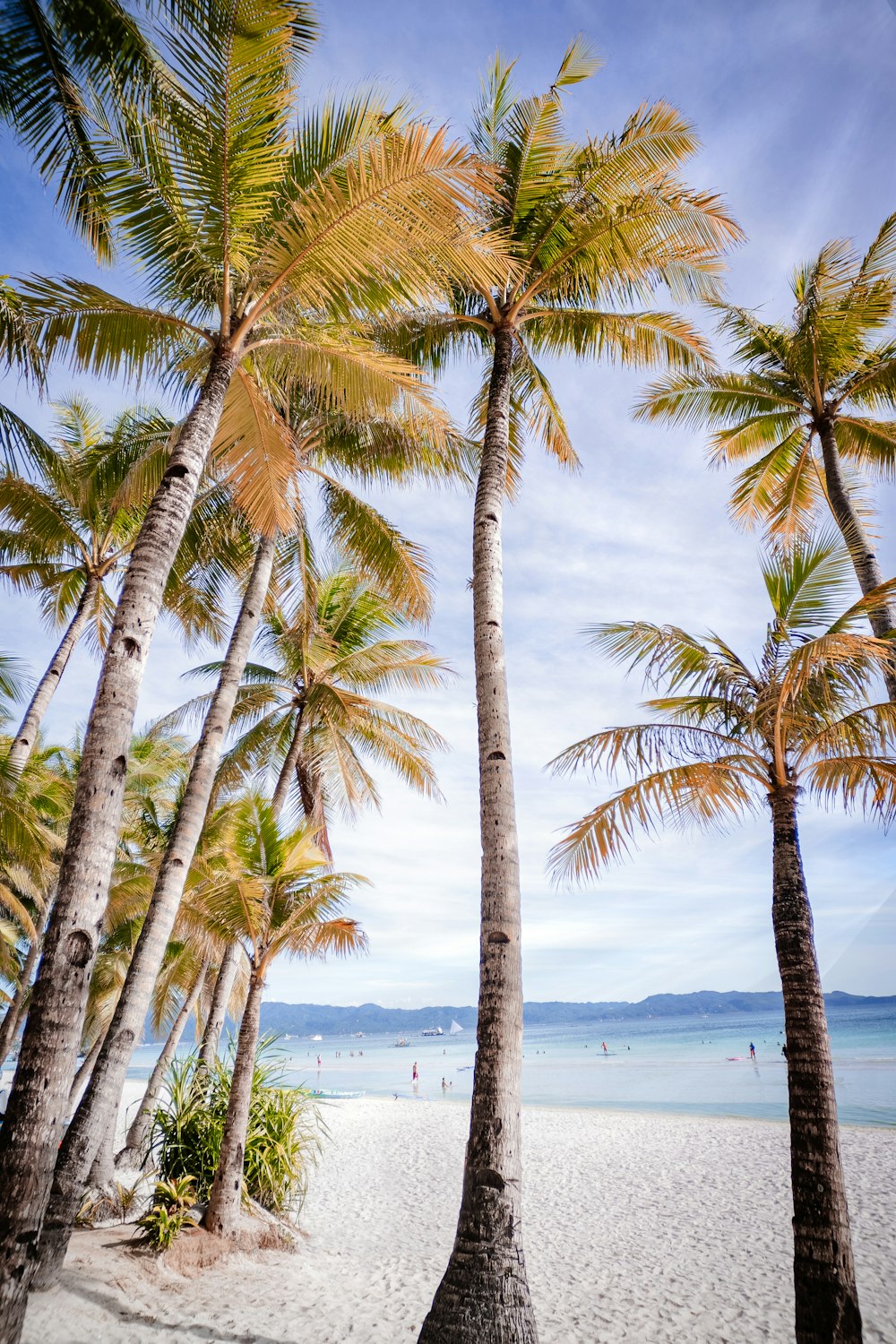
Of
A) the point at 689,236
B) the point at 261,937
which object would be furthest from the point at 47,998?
the point at 689,236

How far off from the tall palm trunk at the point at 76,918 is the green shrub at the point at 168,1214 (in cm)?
382

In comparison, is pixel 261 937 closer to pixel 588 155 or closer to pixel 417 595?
pixel 417 595

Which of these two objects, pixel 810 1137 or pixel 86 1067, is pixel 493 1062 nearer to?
→ pixel 810 1137

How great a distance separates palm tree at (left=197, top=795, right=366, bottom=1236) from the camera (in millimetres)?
7098

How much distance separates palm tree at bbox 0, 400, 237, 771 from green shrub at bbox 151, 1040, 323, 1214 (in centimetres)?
479

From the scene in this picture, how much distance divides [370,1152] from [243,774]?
1029 cm

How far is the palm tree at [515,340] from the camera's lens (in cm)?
365

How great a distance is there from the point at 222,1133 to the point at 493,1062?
16.7 feet

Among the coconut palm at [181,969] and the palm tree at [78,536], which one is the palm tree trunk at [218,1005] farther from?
the palm tree at [78,536]

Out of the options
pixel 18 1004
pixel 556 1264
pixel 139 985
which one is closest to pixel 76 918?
pixel 139 985

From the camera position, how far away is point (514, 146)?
7109mm

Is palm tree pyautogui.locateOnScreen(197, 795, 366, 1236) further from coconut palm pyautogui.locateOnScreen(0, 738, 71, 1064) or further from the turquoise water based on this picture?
coconut palm pyautogui.locateOnScreen(0, 738, 71, 1064)

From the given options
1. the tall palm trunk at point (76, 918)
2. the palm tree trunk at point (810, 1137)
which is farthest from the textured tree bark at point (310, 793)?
the palm tree trunk at point (810, 1137)

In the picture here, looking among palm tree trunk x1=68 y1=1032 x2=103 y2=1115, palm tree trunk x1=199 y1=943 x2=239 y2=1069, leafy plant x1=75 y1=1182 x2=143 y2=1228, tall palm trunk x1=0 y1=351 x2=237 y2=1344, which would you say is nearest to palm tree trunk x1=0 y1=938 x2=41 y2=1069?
palm tree trunk x1=68 y1=1032 x2=103 y2=1115
